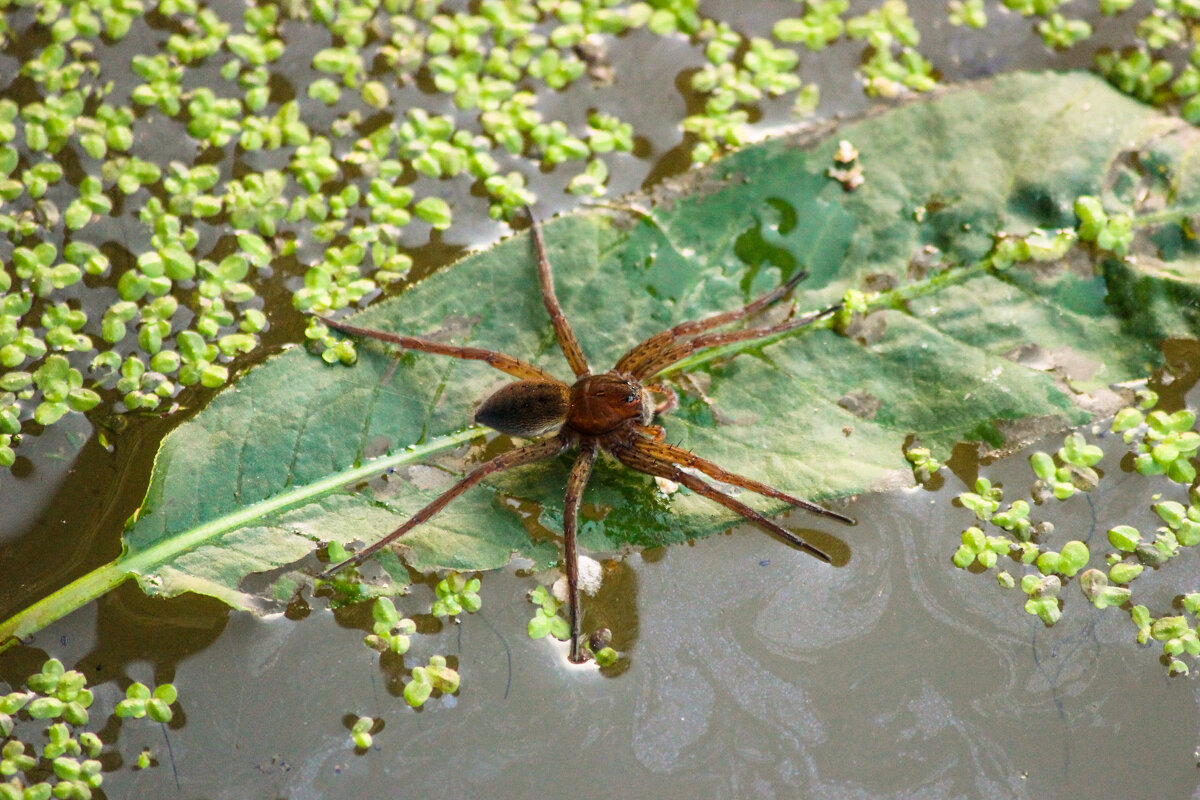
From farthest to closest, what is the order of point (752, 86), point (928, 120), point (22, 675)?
1. point (752, 86)
2. point (928, 120)
3. point (22, 675)

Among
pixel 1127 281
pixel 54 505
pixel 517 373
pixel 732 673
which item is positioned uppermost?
pixel 1127 281

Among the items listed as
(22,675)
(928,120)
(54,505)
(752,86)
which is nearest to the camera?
(22,675)

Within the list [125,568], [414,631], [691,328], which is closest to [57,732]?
[125,568]

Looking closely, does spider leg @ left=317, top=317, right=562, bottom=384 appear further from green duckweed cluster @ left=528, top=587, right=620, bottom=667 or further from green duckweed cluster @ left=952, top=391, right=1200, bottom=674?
green duckweed cluster @ left=952, top=391, right=1200, bottom=674

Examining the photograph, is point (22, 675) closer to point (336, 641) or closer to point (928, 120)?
point (336, 641)

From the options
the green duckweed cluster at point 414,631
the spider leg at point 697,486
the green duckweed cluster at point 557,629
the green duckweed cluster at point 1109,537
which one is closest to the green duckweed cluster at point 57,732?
the green duckweed cluster at point 414,631

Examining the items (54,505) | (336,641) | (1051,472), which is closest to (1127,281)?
(1051,472)

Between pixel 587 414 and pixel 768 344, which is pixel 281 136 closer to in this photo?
pixel 587 414

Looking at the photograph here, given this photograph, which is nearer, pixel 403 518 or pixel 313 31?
pixel 403 518
